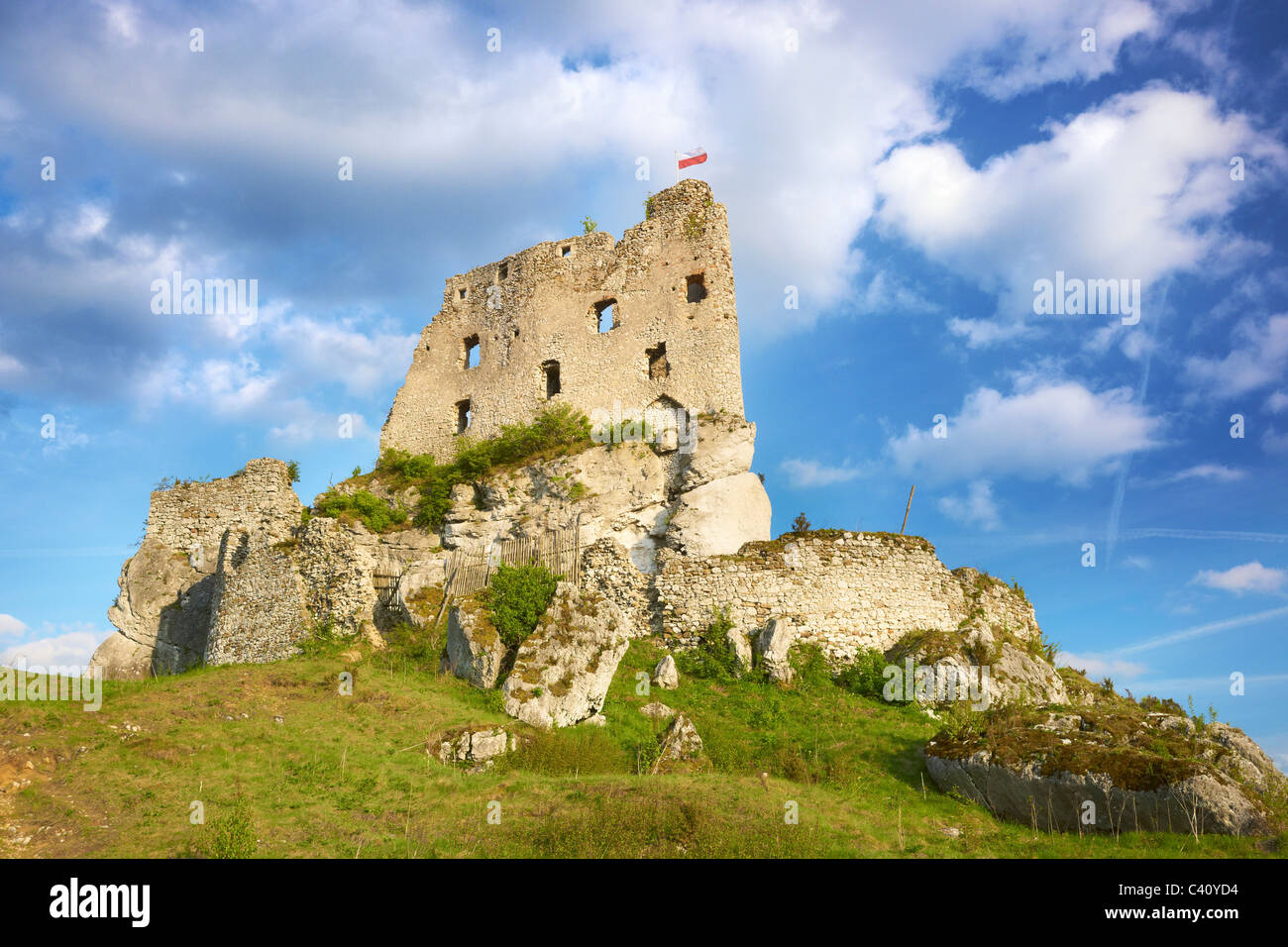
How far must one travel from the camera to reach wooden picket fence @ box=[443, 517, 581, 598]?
69.7 feet

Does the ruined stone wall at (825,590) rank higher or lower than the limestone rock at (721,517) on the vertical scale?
lower

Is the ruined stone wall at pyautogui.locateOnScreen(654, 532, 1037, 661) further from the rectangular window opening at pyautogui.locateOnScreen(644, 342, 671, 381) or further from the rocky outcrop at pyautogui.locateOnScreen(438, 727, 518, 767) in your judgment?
the rectangular window opening at pyautogui.locateOnScreen(644, 342, 671, 381)

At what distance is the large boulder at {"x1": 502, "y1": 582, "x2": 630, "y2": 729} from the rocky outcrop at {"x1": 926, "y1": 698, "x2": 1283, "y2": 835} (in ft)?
22.0

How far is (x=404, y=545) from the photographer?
80.8 feet

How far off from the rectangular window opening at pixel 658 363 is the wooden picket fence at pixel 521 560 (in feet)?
22.1

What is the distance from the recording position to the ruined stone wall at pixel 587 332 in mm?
26391

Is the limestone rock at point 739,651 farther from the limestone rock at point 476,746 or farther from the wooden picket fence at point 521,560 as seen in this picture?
the limestone rock at point 476,746

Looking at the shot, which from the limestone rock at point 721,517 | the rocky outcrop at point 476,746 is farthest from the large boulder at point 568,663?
the limestone rock at point 721,517

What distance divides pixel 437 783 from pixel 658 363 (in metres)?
17.6

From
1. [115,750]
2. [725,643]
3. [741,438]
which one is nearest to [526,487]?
[741,438]

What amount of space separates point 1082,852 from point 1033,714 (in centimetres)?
385

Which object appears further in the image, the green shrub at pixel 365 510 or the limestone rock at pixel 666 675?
the green shrub at pixel 365 510

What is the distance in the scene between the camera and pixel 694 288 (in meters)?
27.7
